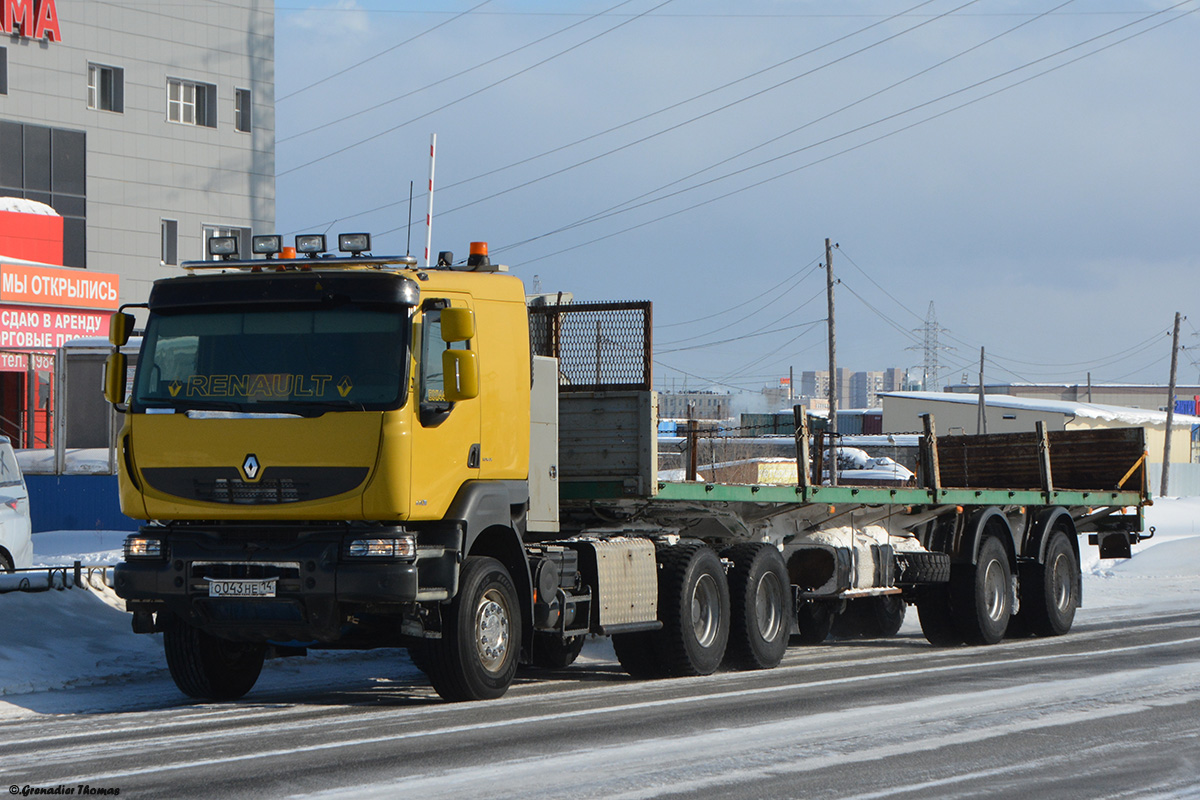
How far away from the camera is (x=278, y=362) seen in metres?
9.78

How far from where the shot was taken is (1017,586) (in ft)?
56.0

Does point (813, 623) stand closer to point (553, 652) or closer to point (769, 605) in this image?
point (769, 605)

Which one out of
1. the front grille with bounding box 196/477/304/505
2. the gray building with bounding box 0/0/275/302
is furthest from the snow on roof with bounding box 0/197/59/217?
the front grille with bounding box 196/477/304/505

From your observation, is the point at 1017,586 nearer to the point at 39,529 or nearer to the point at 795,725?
the point at 795,725

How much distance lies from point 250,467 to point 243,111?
4637 centimetres

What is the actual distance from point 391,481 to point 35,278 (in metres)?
29.2

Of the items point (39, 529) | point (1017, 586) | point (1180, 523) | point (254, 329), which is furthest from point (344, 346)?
point (1180, 523)

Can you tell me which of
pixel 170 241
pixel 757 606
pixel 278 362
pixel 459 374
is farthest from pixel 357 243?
pixel 170 241

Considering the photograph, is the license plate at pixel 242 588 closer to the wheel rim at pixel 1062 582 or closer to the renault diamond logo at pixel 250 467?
the renault diamond logo at pixel 250 467

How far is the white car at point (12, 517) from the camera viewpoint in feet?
54.4

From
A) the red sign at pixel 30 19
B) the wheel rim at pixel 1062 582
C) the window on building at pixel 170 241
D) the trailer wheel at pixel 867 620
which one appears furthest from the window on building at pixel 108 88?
the wheel rim at pixel 1062 582

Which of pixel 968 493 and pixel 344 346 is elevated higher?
pixel 344 346

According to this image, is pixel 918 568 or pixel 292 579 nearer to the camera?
pixel 292 579

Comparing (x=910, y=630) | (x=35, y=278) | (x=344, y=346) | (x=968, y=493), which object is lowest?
(x=910, y=630)
